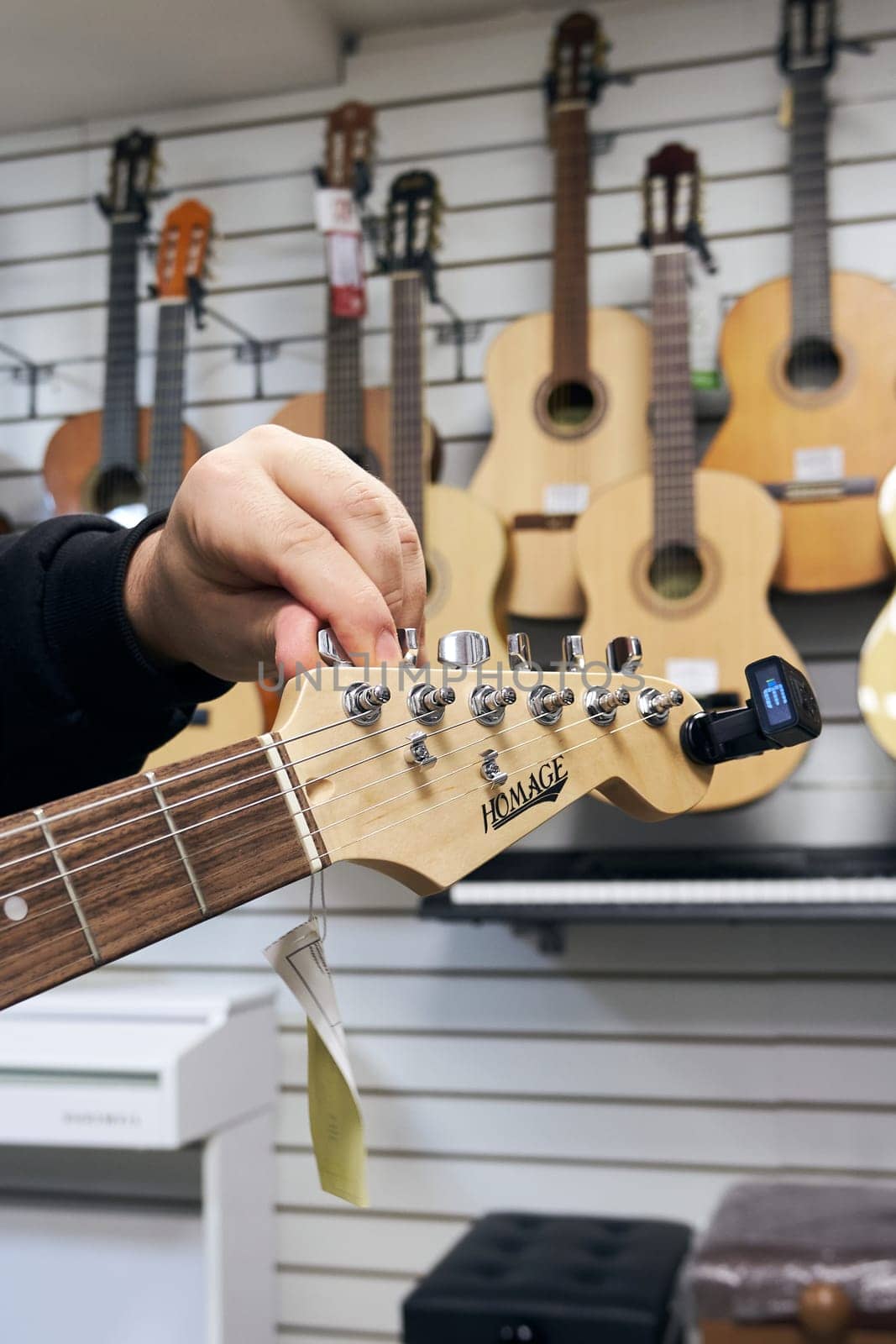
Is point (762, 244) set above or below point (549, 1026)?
above

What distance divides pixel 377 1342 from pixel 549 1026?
2.46ft

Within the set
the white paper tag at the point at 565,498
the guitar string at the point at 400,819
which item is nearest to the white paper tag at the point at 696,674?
the white paper tag at the point at 565,498

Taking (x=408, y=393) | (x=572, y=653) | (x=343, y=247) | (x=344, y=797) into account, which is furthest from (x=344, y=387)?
(x=344, y=797)

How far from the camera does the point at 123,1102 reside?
2.23 meters

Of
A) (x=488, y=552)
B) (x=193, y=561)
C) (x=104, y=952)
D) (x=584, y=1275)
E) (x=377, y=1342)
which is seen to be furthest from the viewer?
(x=377, y=1342)

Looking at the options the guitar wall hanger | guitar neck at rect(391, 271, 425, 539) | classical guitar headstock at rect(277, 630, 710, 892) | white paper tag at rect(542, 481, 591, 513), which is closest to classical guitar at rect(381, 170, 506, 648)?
guitar neck at rect(391, 271, 425, 539)

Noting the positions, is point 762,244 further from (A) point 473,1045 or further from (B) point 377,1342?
(B) point 377,1342

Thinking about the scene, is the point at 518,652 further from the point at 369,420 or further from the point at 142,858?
the point at 369,420

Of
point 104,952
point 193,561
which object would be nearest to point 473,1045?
point 193,561

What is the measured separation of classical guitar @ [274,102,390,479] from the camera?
7.79 ft

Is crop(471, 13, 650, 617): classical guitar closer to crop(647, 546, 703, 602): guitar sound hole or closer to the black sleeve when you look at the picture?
crop(647, 546, 703, 602): guitar sound hole

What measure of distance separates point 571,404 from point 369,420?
379mm

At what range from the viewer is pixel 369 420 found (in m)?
2.39

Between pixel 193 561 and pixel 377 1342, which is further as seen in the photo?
pixel 377 1342
